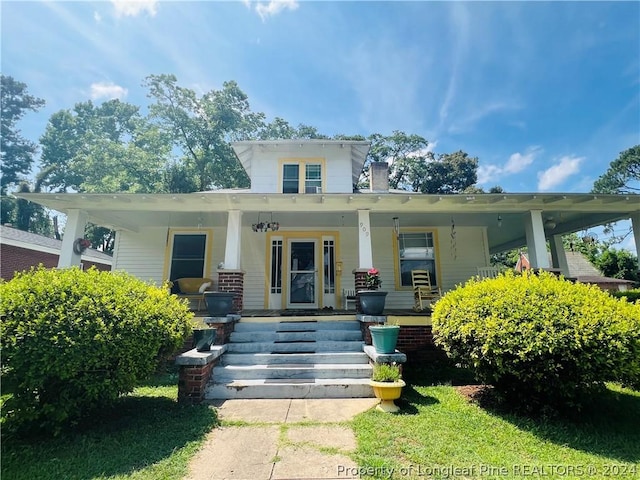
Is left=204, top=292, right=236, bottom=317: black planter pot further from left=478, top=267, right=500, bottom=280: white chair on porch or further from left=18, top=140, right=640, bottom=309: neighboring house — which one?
left=478, top=267, right=500, bottom=280: white chair on porch

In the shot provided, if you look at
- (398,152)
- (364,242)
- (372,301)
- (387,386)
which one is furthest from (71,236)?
(398,152)

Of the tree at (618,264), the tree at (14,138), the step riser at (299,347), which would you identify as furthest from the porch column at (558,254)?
the tree at (14,138)

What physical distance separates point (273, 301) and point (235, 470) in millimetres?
5972

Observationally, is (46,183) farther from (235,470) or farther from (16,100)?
(235,470)

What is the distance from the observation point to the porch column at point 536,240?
6.95m

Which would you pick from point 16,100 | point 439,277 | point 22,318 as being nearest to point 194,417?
point 22,318

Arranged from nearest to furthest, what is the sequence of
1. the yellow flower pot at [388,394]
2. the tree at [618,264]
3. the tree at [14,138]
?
the yellow flower pot at [388,394]
the tree at [618,264]
the tree at [14,138]

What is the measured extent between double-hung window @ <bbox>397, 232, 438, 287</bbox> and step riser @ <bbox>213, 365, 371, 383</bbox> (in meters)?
4.55

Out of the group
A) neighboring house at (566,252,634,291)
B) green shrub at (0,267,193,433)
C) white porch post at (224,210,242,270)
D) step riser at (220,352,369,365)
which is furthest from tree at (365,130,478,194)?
green shrub at (0,267,193,433)

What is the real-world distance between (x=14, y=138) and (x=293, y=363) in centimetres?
3686

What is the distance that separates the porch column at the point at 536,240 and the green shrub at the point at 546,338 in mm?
3284

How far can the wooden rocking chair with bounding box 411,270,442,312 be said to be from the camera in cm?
756

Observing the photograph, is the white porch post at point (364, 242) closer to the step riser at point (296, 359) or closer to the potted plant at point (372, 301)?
the potted plant at point (372, 301)

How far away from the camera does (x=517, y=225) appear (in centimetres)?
890
